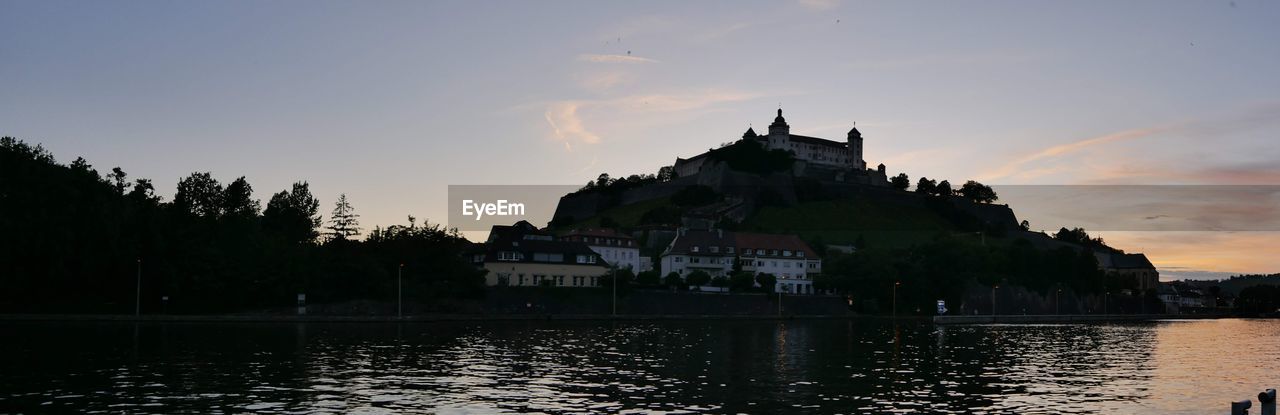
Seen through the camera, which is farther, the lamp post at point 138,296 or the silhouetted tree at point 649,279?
the silhouetted tree at point 649,279

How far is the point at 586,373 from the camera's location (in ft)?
145

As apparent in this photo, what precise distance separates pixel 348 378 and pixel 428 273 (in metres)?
64.6

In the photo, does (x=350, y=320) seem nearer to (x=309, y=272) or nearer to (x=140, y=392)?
(x=309, y=272)

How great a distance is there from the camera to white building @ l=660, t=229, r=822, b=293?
14475 cm

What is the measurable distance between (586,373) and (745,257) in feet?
337

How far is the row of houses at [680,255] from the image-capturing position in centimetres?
12256

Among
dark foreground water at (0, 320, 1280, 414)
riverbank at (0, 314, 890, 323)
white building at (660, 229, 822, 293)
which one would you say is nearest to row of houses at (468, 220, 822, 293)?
white building at (660, 229, 822, 293)

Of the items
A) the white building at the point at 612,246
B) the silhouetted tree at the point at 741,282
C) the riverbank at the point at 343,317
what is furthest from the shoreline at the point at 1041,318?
the white building at the point at 612,246


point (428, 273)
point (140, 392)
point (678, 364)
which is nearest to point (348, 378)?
point (140, 392)

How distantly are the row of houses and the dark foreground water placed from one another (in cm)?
4533

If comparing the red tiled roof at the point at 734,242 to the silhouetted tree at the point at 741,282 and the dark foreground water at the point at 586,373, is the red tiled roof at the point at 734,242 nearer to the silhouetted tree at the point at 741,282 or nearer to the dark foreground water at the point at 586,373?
the silhouetted tree at the point at 741,282

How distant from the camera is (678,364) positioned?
49281 mm

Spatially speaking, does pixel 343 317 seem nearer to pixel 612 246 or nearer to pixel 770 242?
pixel 612 246

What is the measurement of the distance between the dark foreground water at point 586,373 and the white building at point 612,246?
7345 centimetres
